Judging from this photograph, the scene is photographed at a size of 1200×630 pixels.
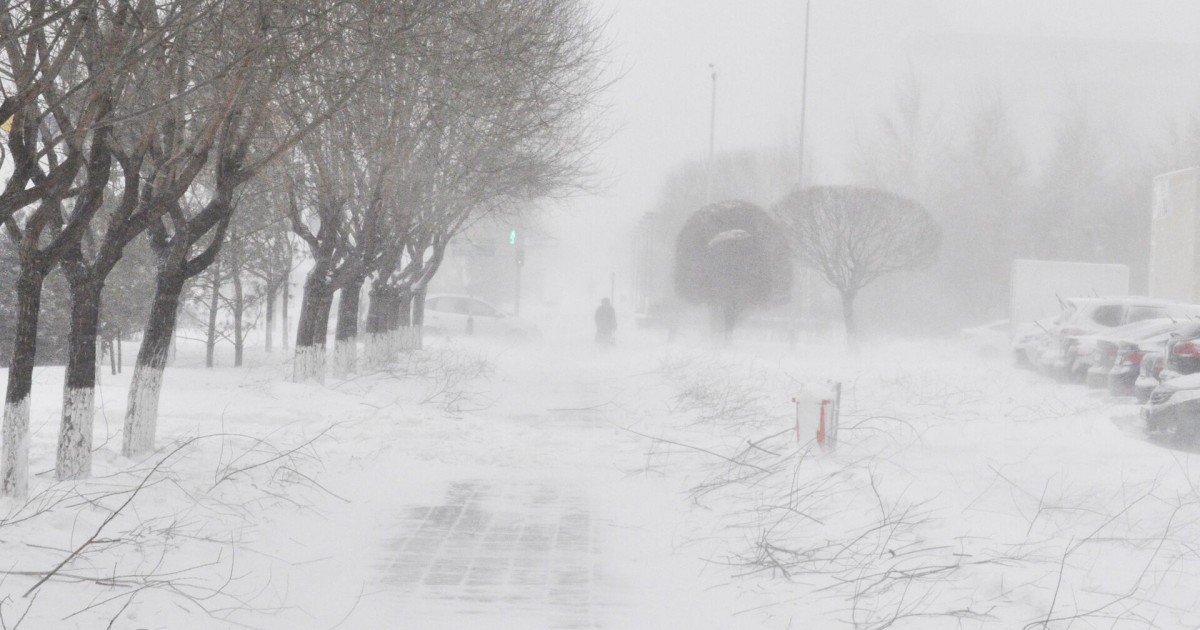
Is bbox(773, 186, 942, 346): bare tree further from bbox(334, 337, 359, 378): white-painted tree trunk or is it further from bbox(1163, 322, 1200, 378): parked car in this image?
bbox(1163, 322, 1200, 378): parked car

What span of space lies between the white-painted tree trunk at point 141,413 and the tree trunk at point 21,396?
6.33 ft

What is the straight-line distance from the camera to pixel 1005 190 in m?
54.9

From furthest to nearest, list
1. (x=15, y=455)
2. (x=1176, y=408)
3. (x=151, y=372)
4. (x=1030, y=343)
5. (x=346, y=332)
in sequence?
(x=1030, y=343)
(x=346, y=332)
(x=1176, y=408)
(x=151, y=372)
(x=15, y=455)

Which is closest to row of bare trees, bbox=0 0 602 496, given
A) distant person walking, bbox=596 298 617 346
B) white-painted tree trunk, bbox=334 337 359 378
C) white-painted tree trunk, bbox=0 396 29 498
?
white-painted tree trunk, bbox=0 396 29 498

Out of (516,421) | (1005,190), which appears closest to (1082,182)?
(1005,190)

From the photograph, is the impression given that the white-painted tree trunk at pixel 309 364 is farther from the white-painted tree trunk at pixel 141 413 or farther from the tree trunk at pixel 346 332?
the white-painted tree trunk at pixel 141 413

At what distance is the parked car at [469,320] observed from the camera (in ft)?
119

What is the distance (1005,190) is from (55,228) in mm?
51332

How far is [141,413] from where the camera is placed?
9.43 metres

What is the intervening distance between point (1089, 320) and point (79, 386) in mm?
17746

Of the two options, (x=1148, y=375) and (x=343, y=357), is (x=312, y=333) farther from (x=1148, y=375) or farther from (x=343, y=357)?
(x=1148, y=375)

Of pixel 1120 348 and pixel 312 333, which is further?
pixel 312 333

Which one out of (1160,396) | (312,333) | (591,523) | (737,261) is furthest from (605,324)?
(591,523)

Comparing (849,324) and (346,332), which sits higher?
(849,324)
